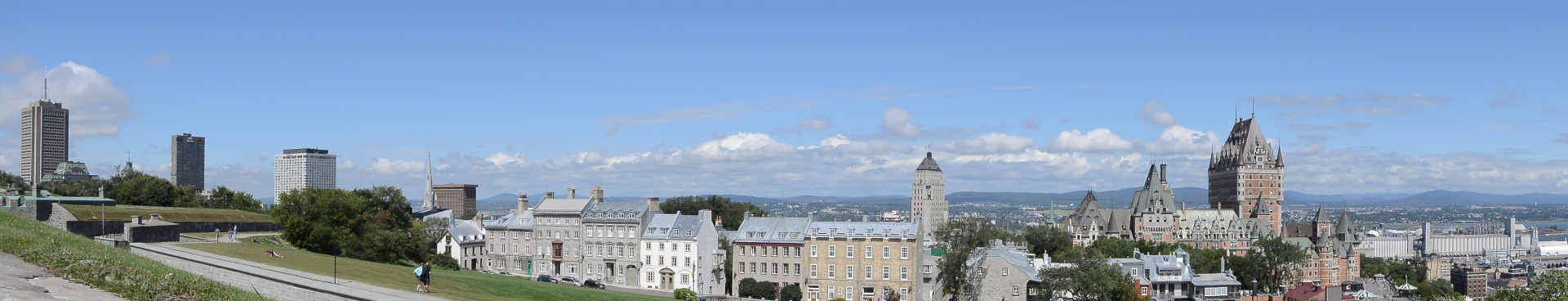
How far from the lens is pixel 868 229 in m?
88.7

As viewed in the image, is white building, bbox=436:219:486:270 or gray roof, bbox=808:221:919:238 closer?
gray roof, bbox=808:221:919:238

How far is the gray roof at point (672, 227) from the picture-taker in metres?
91.4

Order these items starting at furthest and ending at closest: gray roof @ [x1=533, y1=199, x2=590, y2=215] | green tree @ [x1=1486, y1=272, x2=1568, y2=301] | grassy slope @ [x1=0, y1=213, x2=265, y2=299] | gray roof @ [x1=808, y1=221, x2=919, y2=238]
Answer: gray roof @ [x1=533, y1=199, x2=590, y2=215] → gray roof @ [x1=808, y1=221, x2=919, y2=238] → green tree @ [x1=1486, y1=272, x2=1568, y2=301] → grassy slope @ [x1=0, y1=213, x2=265, y2=299]

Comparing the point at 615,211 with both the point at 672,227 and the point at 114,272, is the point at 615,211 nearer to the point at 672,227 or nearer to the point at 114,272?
the point at 672,227

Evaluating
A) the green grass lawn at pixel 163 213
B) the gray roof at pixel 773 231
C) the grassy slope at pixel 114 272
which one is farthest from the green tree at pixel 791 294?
the grassy slope at pixel 114 272

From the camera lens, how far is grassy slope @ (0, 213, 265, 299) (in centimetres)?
2631

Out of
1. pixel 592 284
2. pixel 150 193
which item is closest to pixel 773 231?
pixel 592 284

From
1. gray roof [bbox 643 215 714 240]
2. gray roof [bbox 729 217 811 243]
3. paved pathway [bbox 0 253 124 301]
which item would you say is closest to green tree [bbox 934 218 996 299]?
gray roof [bbox 729 217 811 243]

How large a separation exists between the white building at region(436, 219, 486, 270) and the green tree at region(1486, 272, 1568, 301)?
73993mm

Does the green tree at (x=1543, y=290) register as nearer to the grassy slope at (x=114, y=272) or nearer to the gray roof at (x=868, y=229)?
the gray roof at (x=868, y=229)

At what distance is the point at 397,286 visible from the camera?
1866 inches

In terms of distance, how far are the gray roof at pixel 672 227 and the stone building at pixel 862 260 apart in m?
9.07

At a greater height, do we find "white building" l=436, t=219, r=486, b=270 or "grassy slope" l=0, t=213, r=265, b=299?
"grassy slope" l=0, t=213, r=265, b=299

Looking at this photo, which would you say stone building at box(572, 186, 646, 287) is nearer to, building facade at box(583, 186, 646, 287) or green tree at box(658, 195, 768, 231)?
building facade at box(583, 186, 646, 287)
